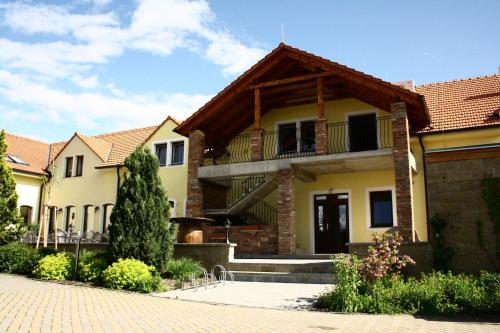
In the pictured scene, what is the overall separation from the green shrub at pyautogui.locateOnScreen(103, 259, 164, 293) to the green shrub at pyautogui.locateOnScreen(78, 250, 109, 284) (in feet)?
1.82

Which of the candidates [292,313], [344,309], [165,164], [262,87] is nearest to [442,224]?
[344,309]

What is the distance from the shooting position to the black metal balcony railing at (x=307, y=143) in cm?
1774

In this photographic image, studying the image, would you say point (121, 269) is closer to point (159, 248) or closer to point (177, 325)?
point (159, 248)

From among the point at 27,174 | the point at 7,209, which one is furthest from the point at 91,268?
the point at 27,174

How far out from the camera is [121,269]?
1129 centimetres

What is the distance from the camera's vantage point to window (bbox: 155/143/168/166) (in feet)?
73.2

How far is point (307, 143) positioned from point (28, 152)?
700 inches

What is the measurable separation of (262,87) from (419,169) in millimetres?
6750

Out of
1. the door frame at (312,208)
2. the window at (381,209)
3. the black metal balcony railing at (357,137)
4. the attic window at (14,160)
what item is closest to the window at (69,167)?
the attic window at (14,160)

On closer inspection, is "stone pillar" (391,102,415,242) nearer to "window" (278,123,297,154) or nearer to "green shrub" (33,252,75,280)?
"window" (278,123,297,154)

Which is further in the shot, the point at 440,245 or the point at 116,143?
the point at 116,143

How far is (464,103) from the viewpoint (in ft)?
58.1

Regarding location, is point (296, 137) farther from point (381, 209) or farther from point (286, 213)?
point (381, 209)

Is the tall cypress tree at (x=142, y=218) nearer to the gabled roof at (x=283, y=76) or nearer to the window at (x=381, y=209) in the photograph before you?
the gabled roof at (x=283, y=76)
